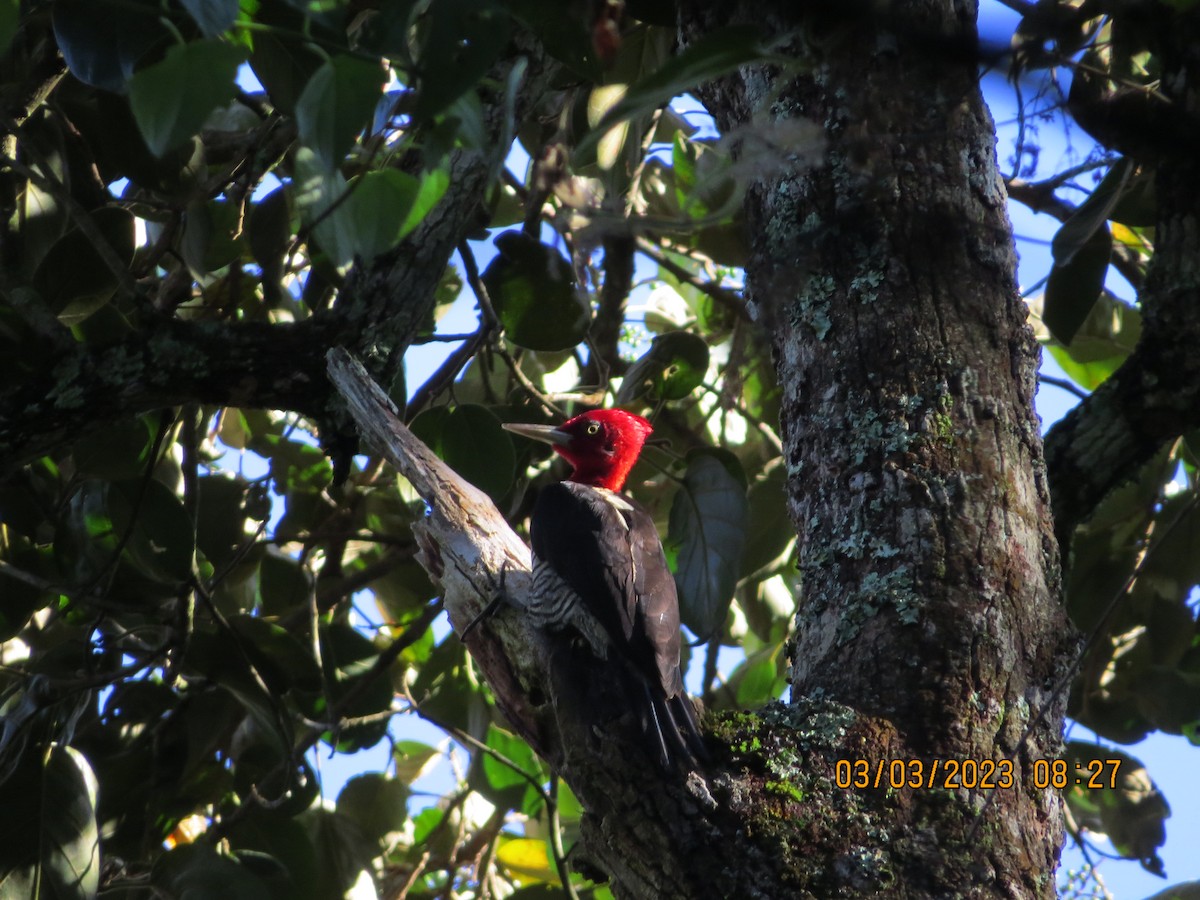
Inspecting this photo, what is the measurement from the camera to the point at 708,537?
2938mm

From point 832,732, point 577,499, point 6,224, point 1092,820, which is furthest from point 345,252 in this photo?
point 1092,820

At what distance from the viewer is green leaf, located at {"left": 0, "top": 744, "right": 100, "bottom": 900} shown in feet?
8.44

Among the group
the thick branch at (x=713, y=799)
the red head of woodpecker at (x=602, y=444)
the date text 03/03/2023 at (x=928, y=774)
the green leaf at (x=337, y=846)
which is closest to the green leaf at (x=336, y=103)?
the thick branch at (x=713, y=799)

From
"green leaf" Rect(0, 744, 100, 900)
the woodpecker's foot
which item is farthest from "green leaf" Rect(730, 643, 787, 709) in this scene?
"green leaf" Rect(0, 744, 100, 900)

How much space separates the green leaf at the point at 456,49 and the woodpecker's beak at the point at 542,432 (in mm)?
2092

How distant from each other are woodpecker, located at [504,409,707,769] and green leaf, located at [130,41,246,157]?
1.24 meters

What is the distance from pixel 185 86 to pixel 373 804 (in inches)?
118

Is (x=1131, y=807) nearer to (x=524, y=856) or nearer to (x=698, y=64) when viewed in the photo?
(x=524, y=856)

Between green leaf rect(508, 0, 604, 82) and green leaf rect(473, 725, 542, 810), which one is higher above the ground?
green leaf rect(508, 0, 604, 82)

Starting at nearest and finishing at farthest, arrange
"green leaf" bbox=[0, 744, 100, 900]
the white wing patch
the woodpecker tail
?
the woodpecker tail < the white wing patch < "green leaf" bbox=[0, 744, 100, 900]

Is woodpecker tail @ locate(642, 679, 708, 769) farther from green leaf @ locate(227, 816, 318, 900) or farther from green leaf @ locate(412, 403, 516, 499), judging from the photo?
green leaf @ locate(227, 816, 318, 900)

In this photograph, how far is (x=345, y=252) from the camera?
1487mm

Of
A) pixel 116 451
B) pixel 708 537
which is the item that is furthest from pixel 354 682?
pixel 708 537

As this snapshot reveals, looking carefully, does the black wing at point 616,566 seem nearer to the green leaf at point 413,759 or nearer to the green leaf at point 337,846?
the green leaf at point 337,846
